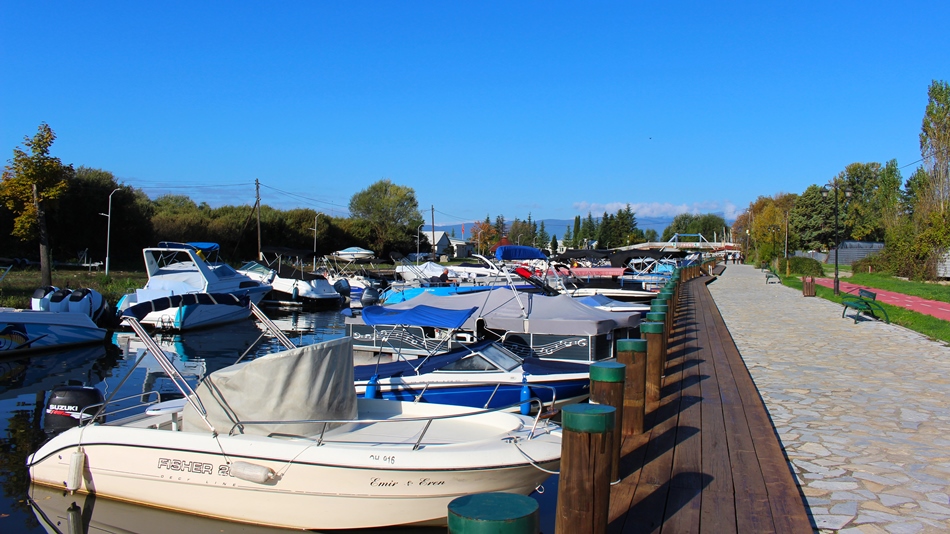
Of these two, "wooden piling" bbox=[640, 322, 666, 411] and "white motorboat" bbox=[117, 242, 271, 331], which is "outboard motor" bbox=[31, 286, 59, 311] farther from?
"wooden piling" bbox=[640, 322, 666, 411]

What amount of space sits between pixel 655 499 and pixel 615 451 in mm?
510

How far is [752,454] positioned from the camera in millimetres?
6738

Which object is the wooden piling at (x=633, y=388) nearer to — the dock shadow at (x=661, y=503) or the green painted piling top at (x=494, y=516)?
the dock shadow at (x=661, y=503)

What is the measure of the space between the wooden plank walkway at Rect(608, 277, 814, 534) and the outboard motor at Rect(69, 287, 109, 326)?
2114cm

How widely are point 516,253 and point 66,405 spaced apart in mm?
21746

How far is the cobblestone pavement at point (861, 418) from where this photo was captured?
558 centimetres

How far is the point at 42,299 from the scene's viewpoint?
2216 centimetres

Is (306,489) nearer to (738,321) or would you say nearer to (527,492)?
(527,492)

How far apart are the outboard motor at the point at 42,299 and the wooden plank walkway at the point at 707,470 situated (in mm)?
20345

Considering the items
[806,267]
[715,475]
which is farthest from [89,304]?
[806,267]

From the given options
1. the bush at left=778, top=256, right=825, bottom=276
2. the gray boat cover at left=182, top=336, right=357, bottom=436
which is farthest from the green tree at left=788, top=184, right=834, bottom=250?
the gray boat cover at left=182, top=336, right=357, bottom=436

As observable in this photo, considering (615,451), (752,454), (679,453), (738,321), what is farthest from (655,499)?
(738,321)

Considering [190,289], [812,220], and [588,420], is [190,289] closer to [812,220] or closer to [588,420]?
[588,420]

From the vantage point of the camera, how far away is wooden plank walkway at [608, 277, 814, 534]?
5.20m
